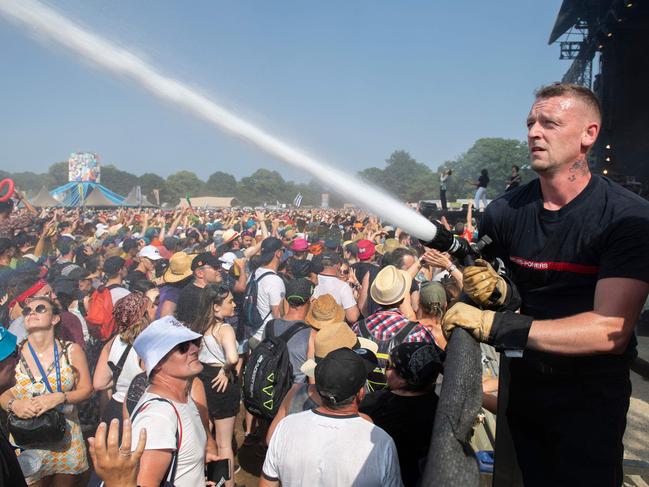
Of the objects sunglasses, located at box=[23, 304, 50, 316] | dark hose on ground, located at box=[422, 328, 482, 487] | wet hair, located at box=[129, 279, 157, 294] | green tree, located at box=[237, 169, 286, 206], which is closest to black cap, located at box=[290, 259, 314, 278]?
wet hair, located at box=[129, 279, 157, 294]

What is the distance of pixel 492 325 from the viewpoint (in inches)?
67.8

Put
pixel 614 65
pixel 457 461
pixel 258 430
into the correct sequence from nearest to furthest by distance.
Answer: pixel 457 461, pixel 258 430, pixel 614 65

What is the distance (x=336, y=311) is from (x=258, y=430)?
2.30m

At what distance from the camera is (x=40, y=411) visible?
3986mm

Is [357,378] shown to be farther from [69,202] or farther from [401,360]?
[69,202]

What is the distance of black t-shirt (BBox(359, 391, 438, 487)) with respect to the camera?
10.7 ft

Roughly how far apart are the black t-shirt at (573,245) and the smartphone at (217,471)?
7.54 feet

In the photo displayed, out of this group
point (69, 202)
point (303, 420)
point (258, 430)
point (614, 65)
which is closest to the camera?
point (303, 420)

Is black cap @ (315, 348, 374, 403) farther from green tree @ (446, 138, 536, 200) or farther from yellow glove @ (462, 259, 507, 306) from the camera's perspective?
green tree @ (446, 138, 536, 200)

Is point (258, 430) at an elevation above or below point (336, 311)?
below

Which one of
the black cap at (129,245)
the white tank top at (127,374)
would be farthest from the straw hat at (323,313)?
the black cap at (129,245)

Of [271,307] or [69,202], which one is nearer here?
[271,307]

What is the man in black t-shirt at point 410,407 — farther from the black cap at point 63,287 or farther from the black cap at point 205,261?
the black cap at point 63,287

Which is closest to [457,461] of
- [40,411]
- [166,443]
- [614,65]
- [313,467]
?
[313,467]
